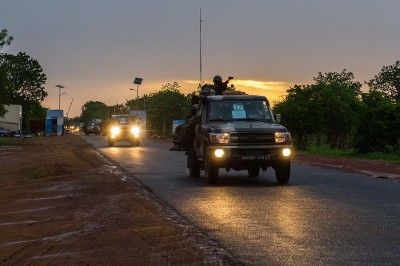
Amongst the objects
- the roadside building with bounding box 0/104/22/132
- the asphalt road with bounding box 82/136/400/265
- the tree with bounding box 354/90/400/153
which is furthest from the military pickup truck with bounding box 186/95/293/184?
the roadside building with bounding box 0/104/22/132

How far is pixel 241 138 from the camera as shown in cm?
1545

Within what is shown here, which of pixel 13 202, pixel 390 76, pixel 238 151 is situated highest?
pixel 390 76

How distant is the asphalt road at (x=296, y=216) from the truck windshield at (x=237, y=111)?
1.69 metres

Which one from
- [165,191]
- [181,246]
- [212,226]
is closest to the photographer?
[181,246]

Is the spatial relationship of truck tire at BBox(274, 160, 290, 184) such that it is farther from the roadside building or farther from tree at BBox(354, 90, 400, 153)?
the roadside building

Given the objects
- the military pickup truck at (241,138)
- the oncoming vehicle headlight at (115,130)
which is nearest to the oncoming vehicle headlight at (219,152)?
the military pickup truck at (241,138)

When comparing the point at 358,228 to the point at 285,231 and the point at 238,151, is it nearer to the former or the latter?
the point at 285,231

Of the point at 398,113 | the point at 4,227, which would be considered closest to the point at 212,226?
the point at 4,227

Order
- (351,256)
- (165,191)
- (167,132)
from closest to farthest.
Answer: (351,256) → (165,191) → (167,132)

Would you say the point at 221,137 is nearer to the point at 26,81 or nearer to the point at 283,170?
the point at 283,170

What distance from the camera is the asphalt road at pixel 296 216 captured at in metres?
7.09

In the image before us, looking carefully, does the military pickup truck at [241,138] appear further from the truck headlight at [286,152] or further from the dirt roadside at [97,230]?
the dirt roadside at [97,230]

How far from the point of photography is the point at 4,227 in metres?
9.68

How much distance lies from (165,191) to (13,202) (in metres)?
3.37
